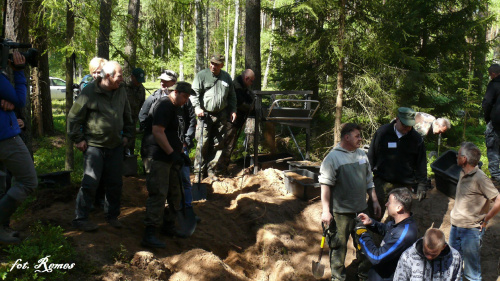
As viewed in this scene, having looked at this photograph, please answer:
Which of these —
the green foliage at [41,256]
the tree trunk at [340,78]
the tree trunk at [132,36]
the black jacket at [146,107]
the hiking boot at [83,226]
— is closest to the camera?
the green foliage at [41,256]

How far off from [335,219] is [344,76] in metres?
6.34

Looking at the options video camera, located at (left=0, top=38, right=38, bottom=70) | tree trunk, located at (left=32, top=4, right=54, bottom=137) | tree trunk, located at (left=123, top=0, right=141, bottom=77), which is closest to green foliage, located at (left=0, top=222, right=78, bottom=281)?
video camera, located at (left=0, top=38, right=38, bottom=70)

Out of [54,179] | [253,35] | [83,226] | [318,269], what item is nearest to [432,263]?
[318,269]

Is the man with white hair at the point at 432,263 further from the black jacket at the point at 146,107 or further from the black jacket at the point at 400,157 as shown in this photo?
the black jacket at the point at 146,107

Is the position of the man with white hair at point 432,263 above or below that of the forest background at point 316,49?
below

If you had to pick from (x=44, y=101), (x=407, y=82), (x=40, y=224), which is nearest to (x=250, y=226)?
(x=40, y=224)

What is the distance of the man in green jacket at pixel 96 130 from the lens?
15.7ft

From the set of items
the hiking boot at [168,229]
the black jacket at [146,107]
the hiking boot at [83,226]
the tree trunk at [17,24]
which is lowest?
the hiking boot at [168,229]

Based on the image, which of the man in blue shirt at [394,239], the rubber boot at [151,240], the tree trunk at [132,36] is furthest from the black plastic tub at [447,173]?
the tree trunk at [132,36]

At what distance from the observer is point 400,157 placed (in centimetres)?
541

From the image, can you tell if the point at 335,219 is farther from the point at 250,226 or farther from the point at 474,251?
the point at 250,226

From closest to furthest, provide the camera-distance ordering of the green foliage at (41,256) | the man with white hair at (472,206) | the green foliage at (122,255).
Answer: the green foliage at (41,256)
the green foliage at (122,255)
the man with white hair at (472,206)

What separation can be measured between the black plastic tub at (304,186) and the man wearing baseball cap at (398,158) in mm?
1893

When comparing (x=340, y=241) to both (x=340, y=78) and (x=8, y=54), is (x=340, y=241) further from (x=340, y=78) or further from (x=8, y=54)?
(x=340, y=78)
